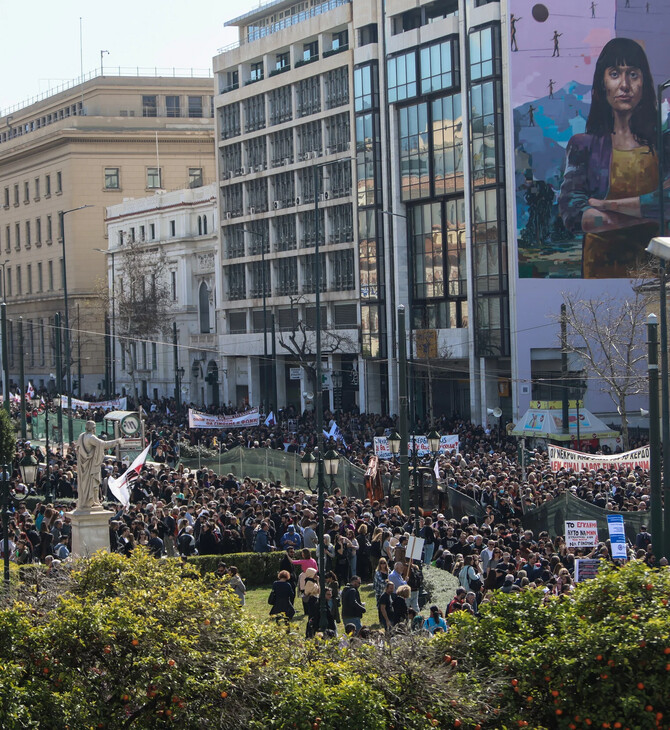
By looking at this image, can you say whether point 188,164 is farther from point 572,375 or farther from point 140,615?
point 140,615

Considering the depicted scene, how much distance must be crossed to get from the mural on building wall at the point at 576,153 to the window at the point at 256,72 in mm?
23761

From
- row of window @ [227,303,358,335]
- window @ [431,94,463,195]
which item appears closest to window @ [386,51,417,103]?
window @ [431,94,463,195]

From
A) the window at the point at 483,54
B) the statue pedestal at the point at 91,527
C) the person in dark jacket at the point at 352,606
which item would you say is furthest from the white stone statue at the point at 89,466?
the window at the point at 483,54

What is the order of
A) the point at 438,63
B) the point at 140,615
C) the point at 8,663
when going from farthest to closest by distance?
the point at 438,63 → the point at 140,615 → the point at 8,663

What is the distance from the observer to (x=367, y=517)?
84.5 ft

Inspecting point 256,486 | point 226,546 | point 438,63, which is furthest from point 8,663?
point 438,63

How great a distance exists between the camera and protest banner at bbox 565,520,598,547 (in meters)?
21.8

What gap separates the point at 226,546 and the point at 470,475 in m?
9.90

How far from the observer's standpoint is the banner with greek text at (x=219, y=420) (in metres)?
43.4

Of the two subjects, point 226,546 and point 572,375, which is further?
point 572,375

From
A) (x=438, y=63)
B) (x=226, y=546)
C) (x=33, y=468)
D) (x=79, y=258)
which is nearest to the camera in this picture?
(x=226, y=546)

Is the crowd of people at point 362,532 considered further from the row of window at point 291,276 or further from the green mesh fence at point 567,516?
the row of window at point 291,276

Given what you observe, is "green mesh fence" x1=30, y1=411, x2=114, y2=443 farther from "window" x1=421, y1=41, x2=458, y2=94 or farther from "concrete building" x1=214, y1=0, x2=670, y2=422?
"window" x1=421, y1=41, x2=458, y2=94

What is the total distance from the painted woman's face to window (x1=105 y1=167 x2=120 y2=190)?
51.4 metres
